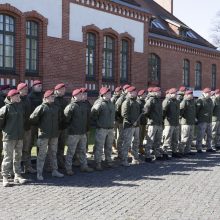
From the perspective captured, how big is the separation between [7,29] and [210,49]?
61.9 ft

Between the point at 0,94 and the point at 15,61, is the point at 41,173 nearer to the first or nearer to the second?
the point at 0,94

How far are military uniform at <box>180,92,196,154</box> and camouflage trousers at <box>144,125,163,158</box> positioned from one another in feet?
4.49

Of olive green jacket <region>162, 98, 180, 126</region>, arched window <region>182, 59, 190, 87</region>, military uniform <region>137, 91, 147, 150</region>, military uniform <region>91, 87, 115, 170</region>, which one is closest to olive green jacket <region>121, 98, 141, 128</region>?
military uniform <region>91, 87, 115, 170</region>

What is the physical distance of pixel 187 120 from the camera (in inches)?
546

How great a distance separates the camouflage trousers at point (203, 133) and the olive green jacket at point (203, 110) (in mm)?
159

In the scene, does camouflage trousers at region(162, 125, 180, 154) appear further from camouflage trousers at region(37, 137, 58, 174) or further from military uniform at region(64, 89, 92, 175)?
camouflage trousers at region(37, 137, 58, 174)

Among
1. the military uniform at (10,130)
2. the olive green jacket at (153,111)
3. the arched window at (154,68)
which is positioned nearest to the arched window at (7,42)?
the olive green jacket at (153,111)

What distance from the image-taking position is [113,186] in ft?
29.6

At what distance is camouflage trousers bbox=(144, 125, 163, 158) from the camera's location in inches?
487

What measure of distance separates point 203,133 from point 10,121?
7605 mm

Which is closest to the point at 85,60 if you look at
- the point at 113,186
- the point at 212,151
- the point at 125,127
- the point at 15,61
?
the point at 15,61

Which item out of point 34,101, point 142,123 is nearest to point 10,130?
point 34,101

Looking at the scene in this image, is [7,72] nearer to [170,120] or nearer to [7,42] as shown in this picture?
[7,42]

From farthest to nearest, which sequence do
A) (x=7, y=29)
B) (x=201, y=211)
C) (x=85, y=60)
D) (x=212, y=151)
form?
(x=85, y=60) < (x=7, y=29) < (x=212, y=151) < (x=201, y=211)
